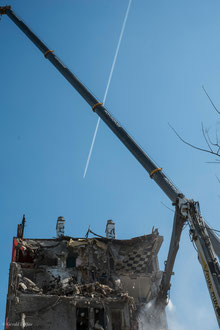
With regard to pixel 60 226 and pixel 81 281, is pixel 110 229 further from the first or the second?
pixel 81 281

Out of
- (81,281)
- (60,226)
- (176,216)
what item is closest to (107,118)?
(176,216)

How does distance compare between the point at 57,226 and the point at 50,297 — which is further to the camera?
the point at 57,226

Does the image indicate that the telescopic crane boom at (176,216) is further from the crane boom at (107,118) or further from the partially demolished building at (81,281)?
the partially demolished building at (81,281)

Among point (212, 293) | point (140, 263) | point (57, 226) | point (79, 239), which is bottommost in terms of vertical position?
point (212, 293)

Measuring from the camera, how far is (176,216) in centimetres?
1789

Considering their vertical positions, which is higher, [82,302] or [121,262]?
[121,262]

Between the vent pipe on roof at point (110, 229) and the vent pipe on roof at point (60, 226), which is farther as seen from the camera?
the vent pipe on roof at point (110, 229)

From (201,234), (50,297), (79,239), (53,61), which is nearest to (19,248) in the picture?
(79,239)

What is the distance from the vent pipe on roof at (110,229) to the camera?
3644 cm

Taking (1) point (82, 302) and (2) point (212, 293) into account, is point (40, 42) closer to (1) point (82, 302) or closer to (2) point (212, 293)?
(1) point (82, 302)

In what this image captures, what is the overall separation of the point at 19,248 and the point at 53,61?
15.3 m

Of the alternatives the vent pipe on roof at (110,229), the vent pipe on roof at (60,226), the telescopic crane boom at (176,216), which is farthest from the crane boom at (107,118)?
the vent pipe on roof at (110,229)

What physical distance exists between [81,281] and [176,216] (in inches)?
596

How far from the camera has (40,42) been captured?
99.1 feet
